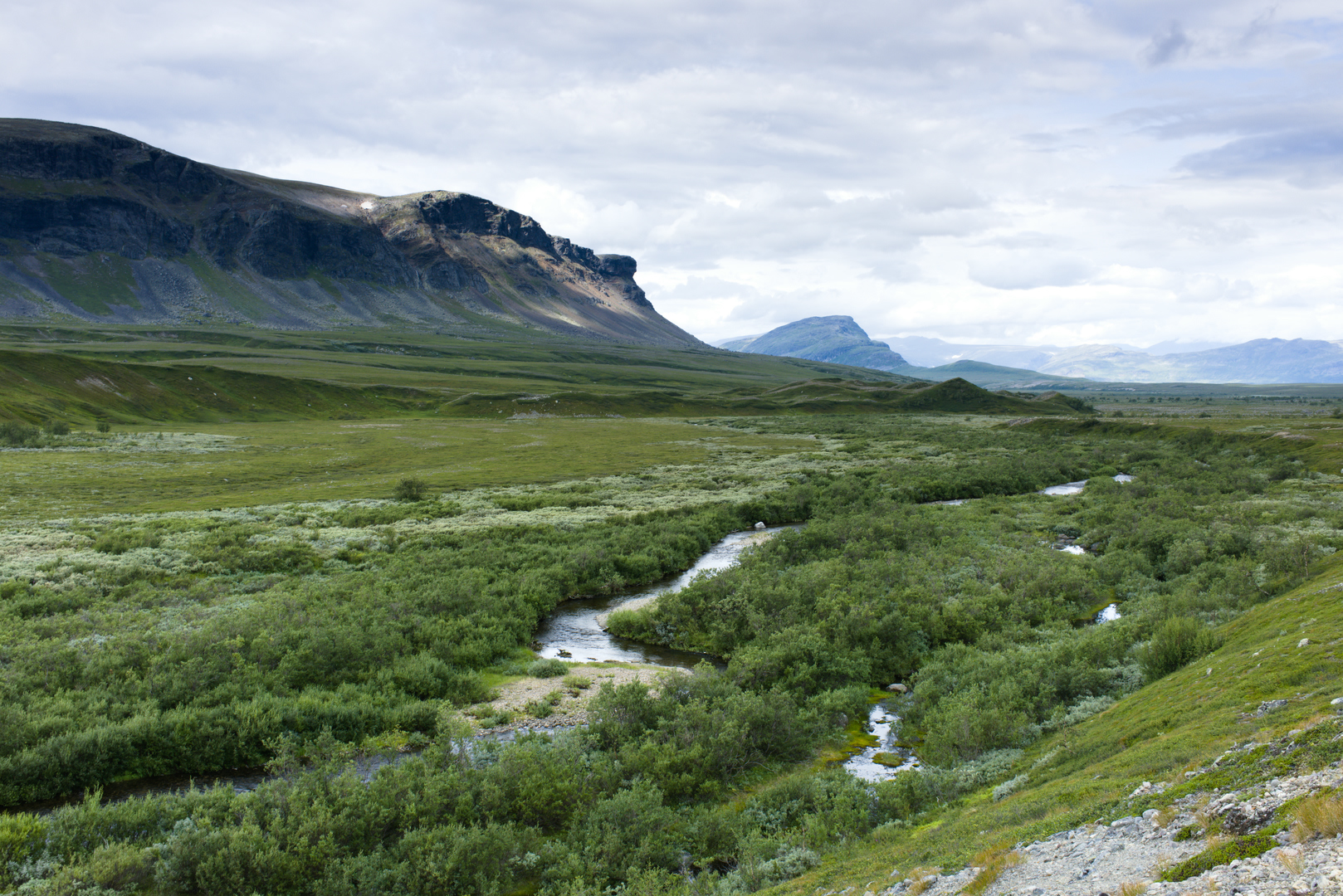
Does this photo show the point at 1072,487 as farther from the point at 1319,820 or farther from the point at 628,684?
the point at 1319,820

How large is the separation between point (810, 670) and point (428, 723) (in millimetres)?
12112

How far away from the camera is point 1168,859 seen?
7973mm

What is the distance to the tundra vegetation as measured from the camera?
1242 centimetres

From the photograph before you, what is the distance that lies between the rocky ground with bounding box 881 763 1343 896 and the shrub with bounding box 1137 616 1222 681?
34.4 feet

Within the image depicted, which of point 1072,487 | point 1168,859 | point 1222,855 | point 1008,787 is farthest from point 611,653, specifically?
point 1072,487

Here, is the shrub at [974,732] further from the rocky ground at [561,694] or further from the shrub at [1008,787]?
the rocky ground at [561,694]

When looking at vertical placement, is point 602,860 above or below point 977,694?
below

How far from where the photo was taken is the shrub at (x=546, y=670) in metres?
23.5

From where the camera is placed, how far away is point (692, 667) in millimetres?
25703

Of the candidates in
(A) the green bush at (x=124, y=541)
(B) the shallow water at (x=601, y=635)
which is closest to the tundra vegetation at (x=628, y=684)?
(A) the green bush at (x=124, y=541)

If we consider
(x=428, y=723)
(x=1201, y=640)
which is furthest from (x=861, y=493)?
(x=428, y=723)

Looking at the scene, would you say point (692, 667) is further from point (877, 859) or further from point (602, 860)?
point (877, 859)

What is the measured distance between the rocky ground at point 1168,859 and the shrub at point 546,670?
51.1 feet

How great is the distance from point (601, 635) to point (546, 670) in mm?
5724
